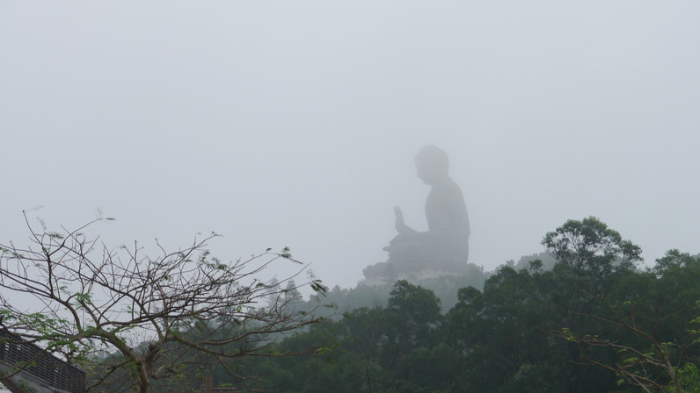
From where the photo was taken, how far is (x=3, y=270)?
4.87 metres

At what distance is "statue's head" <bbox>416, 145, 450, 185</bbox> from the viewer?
65312 mm

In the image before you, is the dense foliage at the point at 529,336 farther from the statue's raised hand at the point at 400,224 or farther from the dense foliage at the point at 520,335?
the statue's raised hand at the point at 400,224

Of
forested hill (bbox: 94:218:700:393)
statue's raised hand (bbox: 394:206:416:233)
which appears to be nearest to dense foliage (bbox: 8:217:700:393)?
forested hill (bbox: 94:218:700:393)

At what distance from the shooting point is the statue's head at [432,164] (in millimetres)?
65312

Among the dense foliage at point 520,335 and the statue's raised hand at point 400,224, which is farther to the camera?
the statue's raised hand at point 400,224

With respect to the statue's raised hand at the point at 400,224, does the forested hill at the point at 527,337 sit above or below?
below

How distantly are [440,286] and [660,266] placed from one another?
3063 centimetres

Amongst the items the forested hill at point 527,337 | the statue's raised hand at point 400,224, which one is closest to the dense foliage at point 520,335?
the forested hill at point 527,337

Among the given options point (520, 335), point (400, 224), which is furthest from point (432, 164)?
point (520, 335)

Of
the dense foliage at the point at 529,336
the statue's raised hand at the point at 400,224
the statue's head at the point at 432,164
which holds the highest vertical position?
the statue's head at the point at 432,164

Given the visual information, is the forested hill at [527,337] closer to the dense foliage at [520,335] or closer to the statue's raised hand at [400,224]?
the dense foliage at [520,335]

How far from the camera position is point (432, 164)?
65.6 m

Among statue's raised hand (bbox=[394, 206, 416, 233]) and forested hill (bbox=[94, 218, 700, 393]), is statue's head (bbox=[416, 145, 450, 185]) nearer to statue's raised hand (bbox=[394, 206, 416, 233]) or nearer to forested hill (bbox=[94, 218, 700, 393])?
statue's raised hand (bbox=[394, 206, 416, 233])

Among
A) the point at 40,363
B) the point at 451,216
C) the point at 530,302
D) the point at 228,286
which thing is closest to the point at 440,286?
the point at 451,216
